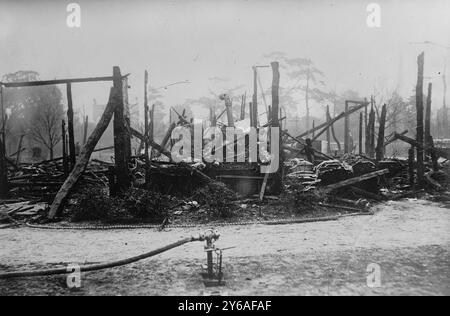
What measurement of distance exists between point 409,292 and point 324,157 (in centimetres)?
875

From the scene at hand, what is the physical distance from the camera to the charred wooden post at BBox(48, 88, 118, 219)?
7.97 metres

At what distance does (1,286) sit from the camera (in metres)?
3.91

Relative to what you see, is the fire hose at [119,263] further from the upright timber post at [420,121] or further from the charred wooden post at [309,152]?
the upright timber post at [420,121]

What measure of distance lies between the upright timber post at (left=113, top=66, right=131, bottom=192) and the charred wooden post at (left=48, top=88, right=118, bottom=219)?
51mm

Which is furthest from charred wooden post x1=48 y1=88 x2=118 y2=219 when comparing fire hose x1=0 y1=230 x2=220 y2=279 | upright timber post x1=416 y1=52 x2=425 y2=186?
upright timber post x1=416 y1=52 x2=425 y2=186

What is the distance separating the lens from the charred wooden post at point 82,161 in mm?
7969

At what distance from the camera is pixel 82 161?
8.45 metres

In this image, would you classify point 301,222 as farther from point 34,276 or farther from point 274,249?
point 34,276

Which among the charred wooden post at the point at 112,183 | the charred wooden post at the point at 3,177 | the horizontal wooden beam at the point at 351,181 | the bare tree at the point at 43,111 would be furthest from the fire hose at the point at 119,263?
the bare tree at the point at 43,111

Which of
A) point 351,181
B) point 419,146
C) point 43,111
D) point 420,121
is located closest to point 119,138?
point 351,181

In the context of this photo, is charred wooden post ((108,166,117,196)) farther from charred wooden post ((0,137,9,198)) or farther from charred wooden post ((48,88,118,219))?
charred wooden post ((0,137,9,198))

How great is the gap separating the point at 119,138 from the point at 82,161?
114 cm

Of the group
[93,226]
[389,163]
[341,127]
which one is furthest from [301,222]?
[341,127]

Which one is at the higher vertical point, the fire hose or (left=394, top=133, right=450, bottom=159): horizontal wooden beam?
(left=394, top=133, right=450, bottom=159): horizontal wooden beam
